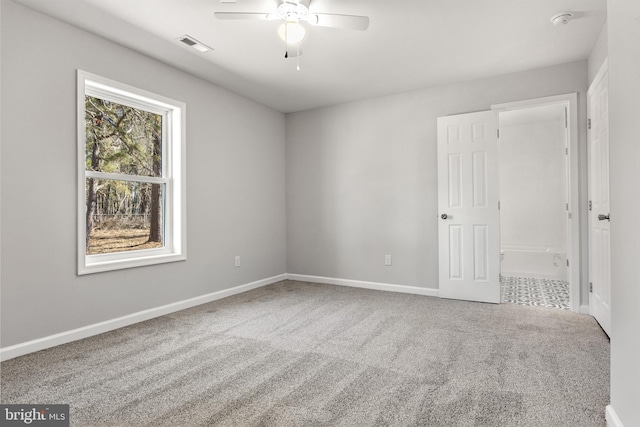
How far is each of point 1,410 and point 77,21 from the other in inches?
105

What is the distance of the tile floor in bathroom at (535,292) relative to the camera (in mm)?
3841

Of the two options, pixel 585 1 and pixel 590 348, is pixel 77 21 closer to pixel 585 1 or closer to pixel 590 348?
pixel 585 1

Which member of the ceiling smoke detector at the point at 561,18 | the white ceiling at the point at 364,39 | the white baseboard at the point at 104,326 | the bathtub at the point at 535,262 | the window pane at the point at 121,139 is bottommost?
the white baseboard at the point at 104,326

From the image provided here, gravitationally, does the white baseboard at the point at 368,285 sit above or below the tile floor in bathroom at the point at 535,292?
above

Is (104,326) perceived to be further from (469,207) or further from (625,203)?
(469,207)

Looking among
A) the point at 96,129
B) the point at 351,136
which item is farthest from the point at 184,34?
the point at 351,136

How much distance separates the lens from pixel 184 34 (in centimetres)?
291

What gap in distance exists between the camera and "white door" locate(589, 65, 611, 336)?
9.13 feet

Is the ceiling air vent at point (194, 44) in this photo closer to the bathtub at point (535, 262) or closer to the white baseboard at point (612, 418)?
the white baseboard at point (612, 418)

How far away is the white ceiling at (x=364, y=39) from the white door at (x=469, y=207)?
622mm

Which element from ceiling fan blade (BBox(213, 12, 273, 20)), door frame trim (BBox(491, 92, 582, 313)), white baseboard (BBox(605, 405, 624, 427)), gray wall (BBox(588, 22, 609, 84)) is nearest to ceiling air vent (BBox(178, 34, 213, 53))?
ceiling fan blade (BBox(213, 12, 273, 20))

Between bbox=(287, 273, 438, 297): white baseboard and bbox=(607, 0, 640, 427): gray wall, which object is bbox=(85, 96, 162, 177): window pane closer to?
bbox=(287, 273, 438, 297): white baseboard

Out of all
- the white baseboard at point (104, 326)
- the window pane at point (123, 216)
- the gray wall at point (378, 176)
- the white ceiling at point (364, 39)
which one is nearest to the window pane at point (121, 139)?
the window pane at point (123, 216)

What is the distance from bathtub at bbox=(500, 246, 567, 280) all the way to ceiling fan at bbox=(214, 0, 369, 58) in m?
4.63
